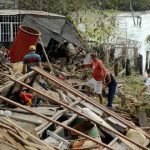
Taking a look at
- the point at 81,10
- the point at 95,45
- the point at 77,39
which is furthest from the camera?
the point at 81,10

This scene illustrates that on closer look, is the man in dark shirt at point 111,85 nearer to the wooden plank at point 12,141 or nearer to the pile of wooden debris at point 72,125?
the pile of wooden debris at point 72,125

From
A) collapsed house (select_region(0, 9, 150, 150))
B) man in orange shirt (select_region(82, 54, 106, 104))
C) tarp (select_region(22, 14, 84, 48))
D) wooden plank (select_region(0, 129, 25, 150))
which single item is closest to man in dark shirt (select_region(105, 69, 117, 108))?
man in orange shirt (select_region(82, 54, 106, 104))

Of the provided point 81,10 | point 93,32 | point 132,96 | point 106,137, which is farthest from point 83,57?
point 106,137

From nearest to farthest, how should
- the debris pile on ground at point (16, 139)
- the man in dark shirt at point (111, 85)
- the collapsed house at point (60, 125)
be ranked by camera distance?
the debris pile on ground at point (16, 139), the collapsed house at point (60, 125), the man in dark shirt at point (111, 85)

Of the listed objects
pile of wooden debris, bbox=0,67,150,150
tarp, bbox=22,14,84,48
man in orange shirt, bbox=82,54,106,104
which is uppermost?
→ tarp, bbox=22,14,84,48

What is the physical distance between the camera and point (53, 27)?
62.8ft

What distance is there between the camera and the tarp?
1883cm

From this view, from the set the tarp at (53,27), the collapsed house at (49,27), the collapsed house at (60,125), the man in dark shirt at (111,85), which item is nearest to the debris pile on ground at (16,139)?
the collapsed house at (60,125)

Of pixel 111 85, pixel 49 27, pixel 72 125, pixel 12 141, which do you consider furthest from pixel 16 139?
pixel 49 27

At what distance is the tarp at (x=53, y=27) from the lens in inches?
741

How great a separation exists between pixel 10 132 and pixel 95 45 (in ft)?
50.4

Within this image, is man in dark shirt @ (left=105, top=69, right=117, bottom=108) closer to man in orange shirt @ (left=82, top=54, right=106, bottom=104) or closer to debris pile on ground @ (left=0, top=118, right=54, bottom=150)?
man in orange shirt @ (left=82, top=54, right=106, bottom=104)

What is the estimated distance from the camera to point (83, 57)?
67.4 ft

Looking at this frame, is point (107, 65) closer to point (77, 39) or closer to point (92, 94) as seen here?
point (77, 39)
